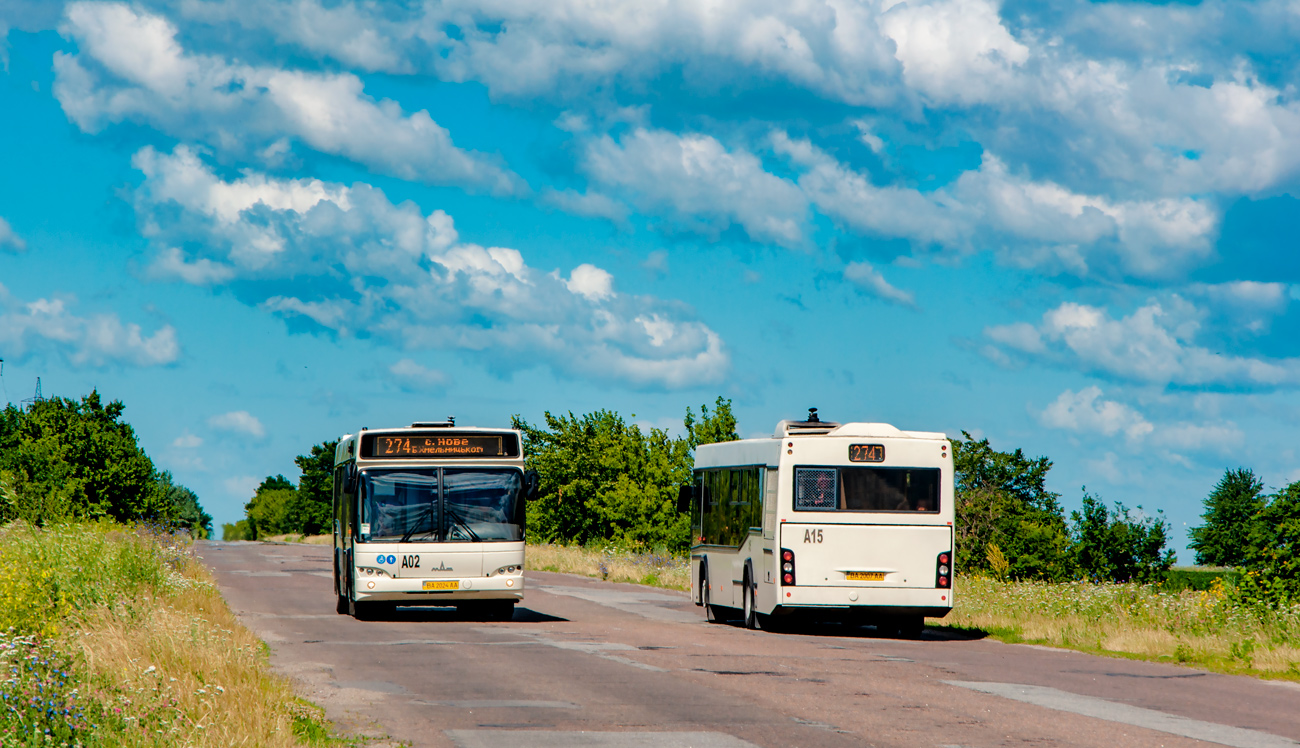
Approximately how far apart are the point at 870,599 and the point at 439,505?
6876 mm

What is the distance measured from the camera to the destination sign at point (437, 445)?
73.3 feet

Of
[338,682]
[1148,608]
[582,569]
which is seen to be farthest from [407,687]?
[582,569]

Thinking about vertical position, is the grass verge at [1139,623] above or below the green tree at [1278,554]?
below

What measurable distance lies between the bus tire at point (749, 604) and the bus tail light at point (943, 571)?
2.94m

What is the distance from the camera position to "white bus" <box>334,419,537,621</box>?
2194cm

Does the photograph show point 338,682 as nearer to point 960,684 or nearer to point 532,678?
point 532,678

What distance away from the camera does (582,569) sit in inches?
1688

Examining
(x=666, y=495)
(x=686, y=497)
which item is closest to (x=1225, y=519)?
(x=666, y=495)

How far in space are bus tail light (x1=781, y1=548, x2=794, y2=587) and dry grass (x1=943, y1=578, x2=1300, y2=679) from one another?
3444 millimetres

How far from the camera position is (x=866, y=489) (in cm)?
2095

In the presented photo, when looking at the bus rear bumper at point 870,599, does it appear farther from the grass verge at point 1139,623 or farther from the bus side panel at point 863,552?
the grass verge at point 1139,623

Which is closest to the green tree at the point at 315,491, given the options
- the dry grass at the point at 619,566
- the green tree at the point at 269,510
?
the green tree at the point at 269,510

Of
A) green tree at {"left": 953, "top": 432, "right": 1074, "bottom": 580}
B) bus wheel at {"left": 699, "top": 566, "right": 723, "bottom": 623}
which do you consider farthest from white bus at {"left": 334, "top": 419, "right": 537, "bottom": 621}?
green tree at {"left": 953, "top": 432, "right": 1074, "bottom": 580}

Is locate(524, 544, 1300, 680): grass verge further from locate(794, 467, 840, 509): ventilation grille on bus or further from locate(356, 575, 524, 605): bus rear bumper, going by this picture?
locate(356, 575, 524, 605): bus rear bumper
